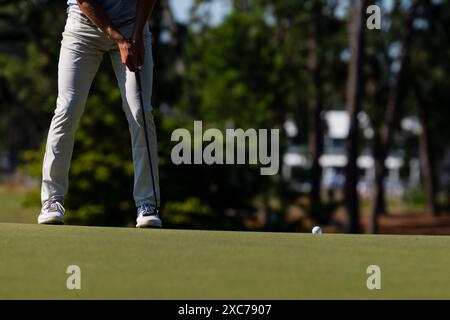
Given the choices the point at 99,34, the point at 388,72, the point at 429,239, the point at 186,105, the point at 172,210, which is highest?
the point at 388,72

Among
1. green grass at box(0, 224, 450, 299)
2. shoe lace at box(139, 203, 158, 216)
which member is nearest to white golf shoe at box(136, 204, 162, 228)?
shoe lace at box(139, 203, 158, 216)

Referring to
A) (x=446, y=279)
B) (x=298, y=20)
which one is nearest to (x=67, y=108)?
(x=446, y=279)

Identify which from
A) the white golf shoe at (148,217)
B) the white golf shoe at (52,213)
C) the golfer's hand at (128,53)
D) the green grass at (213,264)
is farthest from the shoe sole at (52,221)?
the golfer's hand at (128,53)

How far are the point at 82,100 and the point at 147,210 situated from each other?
88 cm

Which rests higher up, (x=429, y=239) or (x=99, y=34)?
(x=99, y=34)

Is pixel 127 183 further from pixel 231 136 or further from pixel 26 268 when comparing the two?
pixel 26 268

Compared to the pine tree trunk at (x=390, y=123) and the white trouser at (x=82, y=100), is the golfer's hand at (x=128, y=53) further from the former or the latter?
the pine tree trunk at (x=390, y=123)

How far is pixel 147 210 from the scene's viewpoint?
7.85 meters

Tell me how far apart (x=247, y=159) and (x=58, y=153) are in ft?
68.9

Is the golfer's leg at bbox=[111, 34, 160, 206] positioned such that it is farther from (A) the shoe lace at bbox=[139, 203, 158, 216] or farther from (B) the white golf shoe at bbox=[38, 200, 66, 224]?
(B) the white golf shoe at bbox=[38, 200, 66, 224]

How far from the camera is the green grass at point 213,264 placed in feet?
17.3

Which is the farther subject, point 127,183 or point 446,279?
point 127,183

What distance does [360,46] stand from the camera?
35.6m

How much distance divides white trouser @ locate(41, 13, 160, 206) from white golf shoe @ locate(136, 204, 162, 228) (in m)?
0.05
